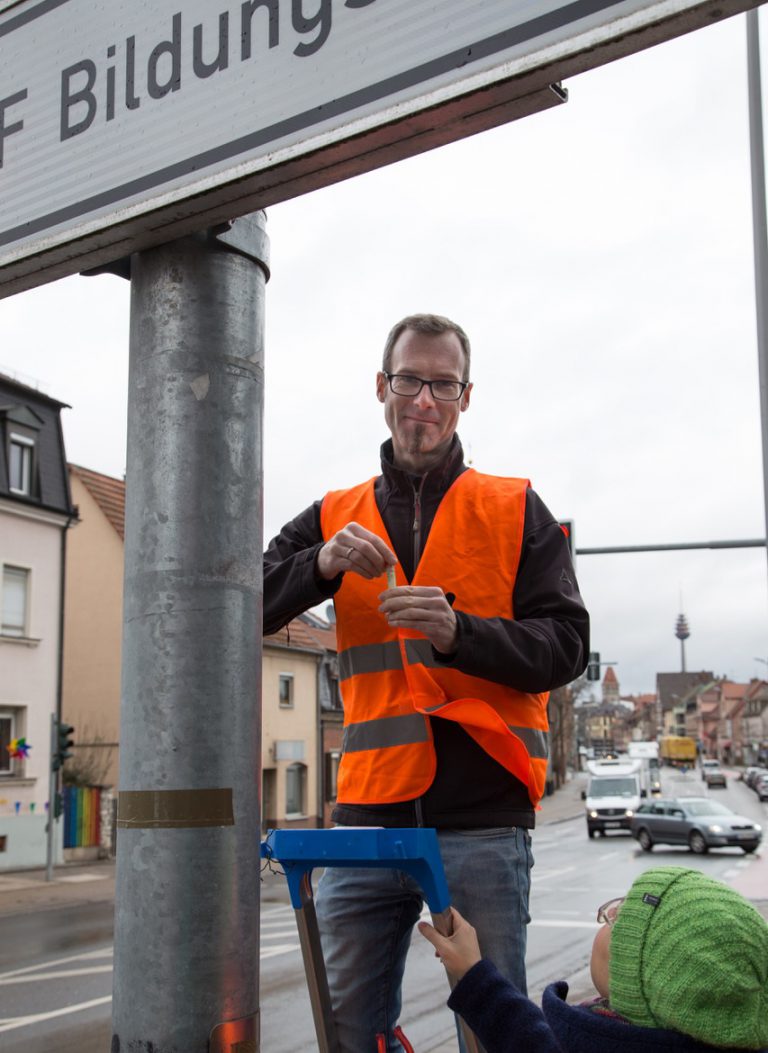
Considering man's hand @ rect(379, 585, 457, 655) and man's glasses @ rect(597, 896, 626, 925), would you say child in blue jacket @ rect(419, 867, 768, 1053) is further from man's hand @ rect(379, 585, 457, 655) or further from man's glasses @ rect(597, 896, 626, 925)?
man's hand @ rect(379, 585, 457, 655)

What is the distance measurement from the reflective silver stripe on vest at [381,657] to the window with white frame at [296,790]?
34.4 metres

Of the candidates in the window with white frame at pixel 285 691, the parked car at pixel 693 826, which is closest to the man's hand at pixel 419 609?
the parked car at pixel 693 826

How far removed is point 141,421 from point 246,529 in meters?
0.24

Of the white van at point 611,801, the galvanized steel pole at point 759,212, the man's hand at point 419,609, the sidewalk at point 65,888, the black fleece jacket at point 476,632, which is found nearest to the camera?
the man's hand at point 419,609

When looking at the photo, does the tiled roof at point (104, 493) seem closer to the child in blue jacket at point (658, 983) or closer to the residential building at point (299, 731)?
the residential building at point (299, 731)

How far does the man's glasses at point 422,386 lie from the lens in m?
2.42

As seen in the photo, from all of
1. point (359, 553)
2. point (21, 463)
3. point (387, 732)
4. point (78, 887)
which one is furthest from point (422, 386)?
point (21, 463)

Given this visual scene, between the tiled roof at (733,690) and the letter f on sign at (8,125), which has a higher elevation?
the letter f on sign at (8,125)

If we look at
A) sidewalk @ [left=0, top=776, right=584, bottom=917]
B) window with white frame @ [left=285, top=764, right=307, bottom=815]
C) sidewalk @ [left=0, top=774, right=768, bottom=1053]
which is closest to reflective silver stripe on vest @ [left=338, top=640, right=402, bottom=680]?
sidewalk @ [left=0, top=774, right=768, bottom=1053]

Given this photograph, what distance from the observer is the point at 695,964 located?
75.1 inches

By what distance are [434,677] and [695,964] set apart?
69 cm

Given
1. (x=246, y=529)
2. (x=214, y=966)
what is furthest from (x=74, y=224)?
(x=214, y=966)

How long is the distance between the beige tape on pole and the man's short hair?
3.67ft

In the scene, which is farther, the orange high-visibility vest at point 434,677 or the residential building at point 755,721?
Result: the residential building at point 755,721
